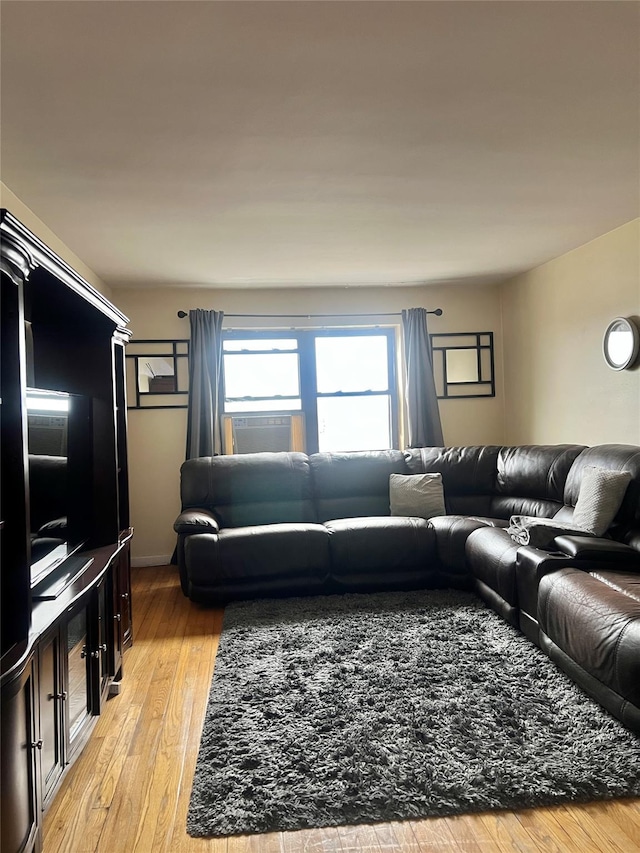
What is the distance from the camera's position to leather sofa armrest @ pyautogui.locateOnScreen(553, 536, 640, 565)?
2.93 metres

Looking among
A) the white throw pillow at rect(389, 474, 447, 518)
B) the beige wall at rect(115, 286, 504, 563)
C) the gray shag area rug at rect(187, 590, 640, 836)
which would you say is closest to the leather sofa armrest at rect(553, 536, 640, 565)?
the gray shag area rug at rect(187, 590, 640, 836)

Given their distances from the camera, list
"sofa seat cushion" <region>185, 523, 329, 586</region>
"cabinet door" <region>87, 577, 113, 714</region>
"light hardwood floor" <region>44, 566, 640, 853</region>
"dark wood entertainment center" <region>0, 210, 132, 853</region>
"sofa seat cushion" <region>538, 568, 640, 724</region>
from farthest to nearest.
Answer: "sofa seat cushion" <region>185, 523, 329, 586</region> → "cabinet door" <region>87, 577, 113, 714</region> → "sofa seat cushion" <region>538, 568, 640, 724</region> → "light hardwood floor" <region>44, 566, 640, 853</region> → "dark wood entertainment center" <region>0, 210, 132, 853</region>

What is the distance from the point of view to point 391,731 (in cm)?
227

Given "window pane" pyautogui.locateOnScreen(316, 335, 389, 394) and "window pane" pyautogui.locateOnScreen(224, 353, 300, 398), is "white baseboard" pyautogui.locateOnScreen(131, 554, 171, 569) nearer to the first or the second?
"window pane" pyautogui.locateOnScreen(224, 353, 300, 398)

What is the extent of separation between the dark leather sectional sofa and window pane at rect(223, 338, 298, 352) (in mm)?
1196

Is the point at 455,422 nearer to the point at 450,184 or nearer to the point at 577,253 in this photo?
the point at 577,253

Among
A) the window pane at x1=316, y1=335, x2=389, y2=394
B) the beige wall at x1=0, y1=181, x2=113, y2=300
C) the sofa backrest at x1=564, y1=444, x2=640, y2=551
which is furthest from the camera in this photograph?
the window pane at x1=316, y1=335, x2=389, y2=394

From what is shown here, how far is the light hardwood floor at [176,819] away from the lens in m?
1.69

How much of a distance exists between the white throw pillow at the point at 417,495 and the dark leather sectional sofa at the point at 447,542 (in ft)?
0.39

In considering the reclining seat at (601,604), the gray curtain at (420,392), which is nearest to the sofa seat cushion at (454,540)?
the reclining seat at (601,604)

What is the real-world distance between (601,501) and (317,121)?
245 cm

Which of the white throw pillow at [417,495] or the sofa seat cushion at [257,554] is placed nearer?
the sofa seat cushion at [257,554]

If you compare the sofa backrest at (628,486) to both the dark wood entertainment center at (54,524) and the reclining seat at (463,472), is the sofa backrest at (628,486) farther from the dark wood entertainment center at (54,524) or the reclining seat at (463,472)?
the dark wood entertainment center at (54,524)

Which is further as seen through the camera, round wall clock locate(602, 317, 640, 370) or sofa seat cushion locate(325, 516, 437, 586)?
sofa seat cushion locate(325, 516, 437, 586)
